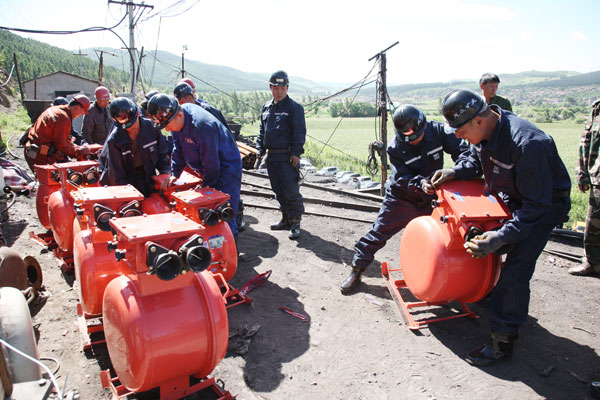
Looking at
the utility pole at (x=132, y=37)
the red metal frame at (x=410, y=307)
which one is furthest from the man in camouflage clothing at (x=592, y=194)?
the utility pole at (x=132, y=37)

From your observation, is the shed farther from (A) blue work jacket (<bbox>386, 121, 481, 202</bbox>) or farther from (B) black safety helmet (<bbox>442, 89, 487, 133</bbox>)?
(B) black safety helmet (<bbox>442, 89, 487, 133</bbox>)

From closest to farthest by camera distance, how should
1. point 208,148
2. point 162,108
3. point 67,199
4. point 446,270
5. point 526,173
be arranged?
point 526,173, point 446,270, point 162,108, point 208,148, point 67,199

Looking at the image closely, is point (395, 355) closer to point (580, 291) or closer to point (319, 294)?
point (319, 294)

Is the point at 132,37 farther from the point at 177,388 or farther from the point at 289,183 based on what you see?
the point at 177,388

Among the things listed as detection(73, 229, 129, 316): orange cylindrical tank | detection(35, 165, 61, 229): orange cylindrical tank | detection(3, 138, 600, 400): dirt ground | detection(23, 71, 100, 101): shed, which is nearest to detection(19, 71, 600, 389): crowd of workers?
detection(3, 138, 600, 400): dirt ground

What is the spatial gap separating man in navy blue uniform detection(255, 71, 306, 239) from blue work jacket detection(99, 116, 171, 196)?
5.69 feet

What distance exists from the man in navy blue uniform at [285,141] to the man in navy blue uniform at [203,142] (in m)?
1.42

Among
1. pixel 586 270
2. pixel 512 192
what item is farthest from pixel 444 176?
pixel 586 270

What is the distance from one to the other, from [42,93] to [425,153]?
110 feet

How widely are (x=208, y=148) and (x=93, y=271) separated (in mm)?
1645

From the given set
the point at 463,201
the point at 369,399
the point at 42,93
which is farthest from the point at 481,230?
the point at 42,93

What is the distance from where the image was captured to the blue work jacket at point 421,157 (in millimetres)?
3992

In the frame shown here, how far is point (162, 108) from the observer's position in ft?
13.2

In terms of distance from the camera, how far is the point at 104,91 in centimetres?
751
